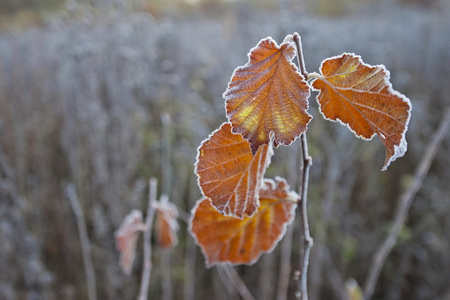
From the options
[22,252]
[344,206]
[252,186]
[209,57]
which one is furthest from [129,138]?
[252,186]

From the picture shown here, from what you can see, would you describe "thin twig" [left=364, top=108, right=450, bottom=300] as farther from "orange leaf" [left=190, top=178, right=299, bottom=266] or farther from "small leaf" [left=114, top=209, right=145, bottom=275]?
"small leaf" [left=114, top=209, right=145, bottom=275]

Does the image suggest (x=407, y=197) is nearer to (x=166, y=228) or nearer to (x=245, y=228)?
(x=245, y=228)

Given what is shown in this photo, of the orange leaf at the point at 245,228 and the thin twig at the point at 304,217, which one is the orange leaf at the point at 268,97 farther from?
the orange leaf at the point at 245,228

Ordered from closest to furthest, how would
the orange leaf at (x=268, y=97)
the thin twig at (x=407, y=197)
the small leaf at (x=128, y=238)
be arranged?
the orange leaf at (x=268, y=97), the thin twig at (x=407, y=197), the small leaf at (x=128, y=238)

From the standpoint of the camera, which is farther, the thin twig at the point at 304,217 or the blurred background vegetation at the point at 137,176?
the blurred background vegetation at the point at 137,176

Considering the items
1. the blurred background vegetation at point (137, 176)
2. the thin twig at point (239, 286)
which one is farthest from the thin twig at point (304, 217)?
the blurred background vegetation at point (137, 176)

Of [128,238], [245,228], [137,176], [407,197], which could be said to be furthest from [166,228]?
[137,176]

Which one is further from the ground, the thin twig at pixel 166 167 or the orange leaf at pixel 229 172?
the orange leaf at pixel 229 172
